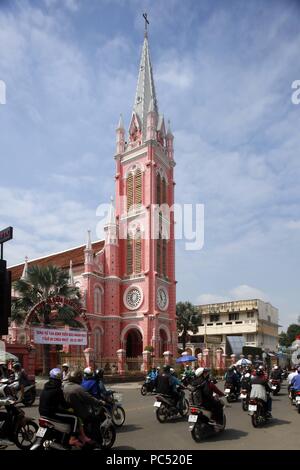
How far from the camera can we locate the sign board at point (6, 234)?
9.59 meters

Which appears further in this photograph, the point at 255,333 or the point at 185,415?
the point at 255,333

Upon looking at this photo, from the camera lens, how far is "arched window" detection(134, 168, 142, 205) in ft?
150

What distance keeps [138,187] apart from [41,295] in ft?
63.4

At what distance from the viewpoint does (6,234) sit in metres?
9.67

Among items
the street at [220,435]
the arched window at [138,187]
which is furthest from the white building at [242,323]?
the street at [220,435]

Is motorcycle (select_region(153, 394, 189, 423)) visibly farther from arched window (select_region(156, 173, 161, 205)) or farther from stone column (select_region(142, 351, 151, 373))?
arched window (select_region(156, 173, 161, 205))

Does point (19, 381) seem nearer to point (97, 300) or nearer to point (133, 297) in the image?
point (97, 300)

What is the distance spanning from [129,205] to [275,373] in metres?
29.4

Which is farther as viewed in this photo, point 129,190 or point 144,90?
point 144,90

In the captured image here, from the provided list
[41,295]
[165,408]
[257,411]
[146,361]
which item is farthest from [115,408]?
[146,361]

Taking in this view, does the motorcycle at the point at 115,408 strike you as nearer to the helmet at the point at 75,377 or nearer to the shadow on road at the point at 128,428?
the shadow on road at the point at 128,428
